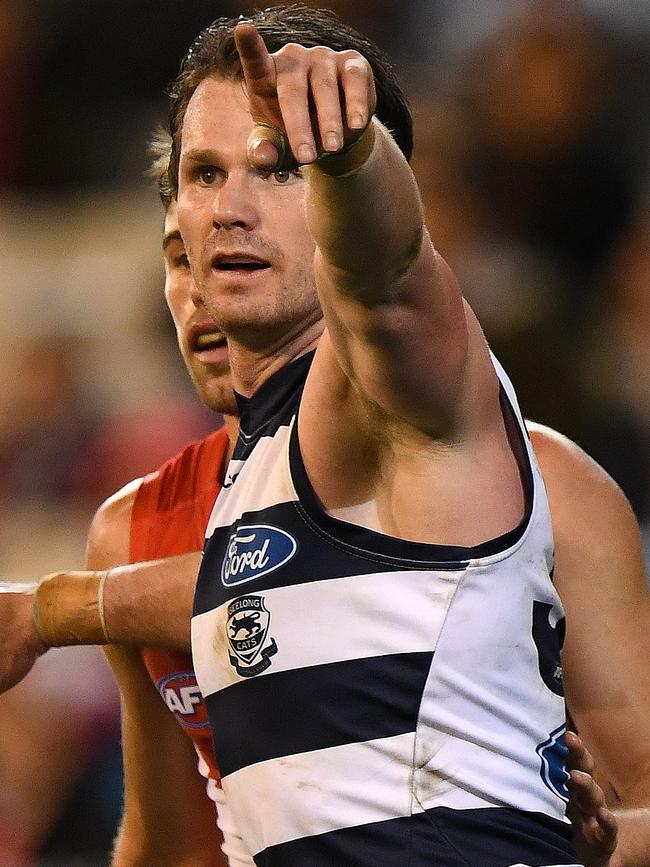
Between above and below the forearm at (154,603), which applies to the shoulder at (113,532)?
below

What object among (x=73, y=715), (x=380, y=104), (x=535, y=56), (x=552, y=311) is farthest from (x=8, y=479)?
(x=380, y=104)

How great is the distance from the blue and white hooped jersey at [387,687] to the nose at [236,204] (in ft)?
1.22

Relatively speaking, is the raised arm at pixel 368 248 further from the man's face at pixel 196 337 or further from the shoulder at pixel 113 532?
the shoulder at pixel 113 532

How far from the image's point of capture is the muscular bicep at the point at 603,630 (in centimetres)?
186

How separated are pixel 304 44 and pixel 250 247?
34cm

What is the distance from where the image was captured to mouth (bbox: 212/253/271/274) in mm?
1677

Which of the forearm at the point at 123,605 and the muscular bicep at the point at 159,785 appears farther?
the muscular bicep at the point at 159,785

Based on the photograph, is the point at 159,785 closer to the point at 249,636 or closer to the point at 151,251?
the point at 249,636

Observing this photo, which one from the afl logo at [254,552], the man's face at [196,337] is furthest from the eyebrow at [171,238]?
the afl logo at [254,552]

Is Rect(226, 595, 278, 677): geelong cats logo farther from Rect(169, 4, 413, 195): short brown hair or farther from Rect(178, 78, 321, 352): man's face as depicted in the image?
Rect(169, 4, 413, 195): short brown hair

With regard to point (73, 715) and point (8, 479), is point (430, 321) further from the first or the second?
point (8, 479)

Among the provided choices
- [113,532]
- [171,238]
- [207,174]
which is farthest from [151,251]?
[207,174]

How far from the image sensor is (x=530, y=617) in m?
1.42

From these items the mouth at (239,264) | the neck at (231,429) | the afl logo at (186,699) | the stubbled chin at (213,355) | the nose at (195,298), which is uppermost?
the mouth at (239,264)
